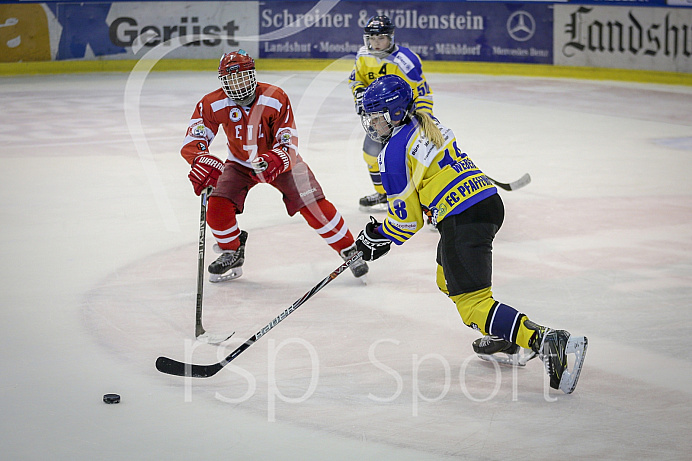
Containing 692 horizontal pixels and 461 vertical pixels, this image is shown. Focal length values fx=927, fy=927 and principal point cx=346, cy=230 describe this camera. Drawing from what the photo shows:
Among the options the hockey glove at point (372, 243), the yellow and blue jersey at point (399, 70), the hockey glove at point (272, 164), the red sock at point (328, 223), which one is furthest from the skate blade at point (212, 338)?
the yellow and blue jersey at point (399, 70)

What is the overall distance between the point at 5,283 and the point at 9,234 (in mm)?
971

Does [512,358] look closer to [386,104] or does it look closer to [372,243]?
[372,243]

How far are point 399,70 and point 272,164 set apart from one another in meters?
1.69

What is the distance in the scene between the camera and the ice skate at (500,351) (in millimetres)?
3566

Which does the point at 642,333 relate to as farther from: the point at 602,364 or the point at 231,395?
the point at 231,395

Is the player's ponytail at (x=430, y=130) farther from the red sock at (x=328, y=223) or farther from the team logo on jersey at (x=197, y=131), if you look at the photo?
the team logo on jersey at (x=197, y=131)

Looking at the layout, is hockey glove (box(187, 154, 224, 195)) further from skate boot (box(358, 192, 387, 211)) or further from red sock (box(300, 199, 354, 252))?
skate boot (box(358, 192, 387, 211))

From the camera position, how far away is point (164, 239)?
5.51 m

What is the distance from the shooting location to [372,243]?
11.2 ft

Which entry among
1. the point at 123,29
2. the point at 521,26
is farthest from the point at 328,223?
the point at 123,29

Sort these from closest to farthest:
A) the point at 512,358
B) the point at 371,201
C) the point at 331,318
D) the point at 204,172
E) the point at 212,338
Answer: the point at 512,358, the point at 212,338, the point at 331,318, the point at 204,172, the point at 371,201

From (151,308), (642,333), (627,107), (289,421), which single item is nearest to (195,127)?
(151,308)

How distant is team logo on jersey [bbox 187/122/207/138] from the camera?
15.2 feet

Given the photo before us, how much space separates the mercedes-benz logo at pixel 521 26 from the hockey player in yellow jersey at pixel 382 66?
273 inches
